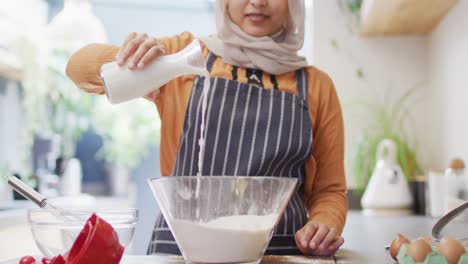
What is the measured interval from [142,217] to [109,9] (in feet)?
4.84

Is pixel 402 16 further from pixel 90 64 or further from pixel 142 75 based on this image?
pixel 142 75

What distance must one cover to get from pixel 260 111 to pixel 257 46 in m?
0.14

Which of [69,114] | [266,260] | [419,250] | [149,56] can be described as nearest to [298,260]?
[266,260]

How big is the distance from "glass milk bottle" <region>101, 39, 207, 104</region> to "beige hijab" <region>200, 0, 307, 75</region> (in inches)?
12.6

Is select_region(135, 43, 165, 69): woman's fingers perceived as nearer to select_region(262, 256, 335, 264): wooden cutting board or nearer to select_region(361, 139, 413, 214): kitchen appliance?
select_region(262, 256, 335, 264): wooden cutting board

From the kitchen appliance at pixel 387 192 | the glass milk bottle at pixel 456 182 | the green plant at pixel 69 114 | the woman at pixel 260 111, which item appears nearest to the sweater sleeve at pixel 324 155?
the woman at pixel 260 111

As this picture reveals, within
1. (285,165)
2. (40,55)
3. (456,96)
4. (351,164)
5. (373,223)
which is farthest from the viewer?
(40,55)

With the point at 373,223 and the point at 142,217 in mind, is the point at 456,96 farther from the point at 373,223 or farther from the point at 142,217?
the point at 142,217

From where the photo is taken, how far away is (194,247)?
753mm

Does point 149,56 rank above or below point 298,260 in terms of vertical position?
above

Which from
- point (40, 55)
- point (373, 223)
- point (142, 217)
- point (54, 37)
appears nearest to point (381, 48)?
point (373, 223)

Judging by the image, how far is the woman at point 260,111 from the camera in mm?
1090

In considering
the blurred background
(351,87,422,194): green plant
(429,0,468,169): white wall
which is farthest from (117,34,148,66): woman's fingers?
(351,87,422,194): green plant

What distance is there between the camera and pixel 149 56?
0.87 metres
